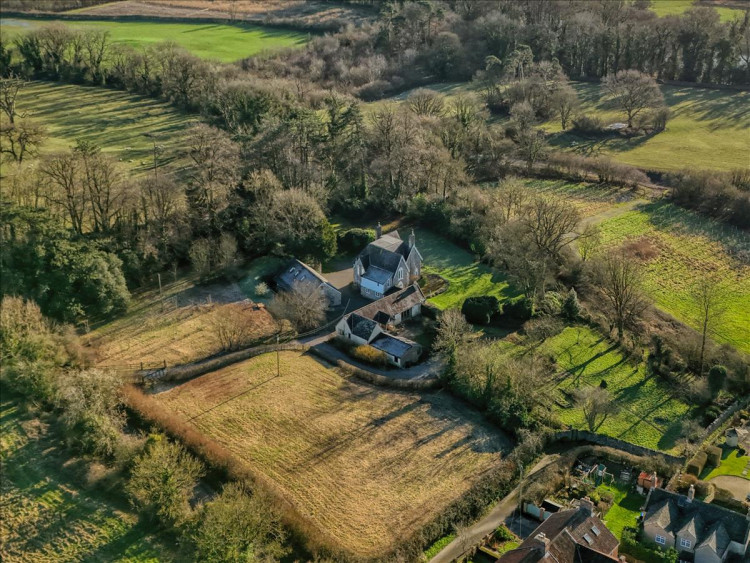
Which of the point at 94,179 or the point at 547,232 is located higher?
the point at 94,179

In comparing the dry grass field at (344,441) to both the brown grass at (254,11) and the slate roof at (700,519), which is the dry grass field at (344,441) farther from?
the brown grass at (254,11)

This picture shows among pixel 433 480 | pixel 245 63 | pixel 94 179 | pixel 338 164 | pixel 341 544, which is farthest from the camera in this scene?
pixel 245 63

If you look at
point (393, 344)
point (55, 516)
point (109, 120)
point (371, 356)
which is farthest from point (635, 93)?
point (55, 516)

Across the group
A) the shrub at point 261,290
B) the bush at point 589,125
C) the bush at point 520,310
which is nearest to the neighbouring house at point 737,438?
the bush at point 520,310

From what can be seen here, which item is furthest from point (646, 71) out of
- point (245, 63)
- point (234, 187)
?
point (234, 187)

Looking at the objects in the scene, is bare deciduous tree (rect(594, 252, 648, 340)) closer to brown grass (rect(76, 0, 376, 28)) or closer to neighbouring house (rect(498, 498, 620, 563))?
neighbouring house (rect(498, 498, 620, 563))

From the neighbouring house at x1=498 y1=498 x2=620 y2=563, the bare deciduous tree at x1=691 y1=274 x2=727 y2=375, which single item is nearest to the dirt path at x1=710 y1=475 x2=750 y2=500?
the neighbouring house at x1=498 y1=498 x2=620 y2=563

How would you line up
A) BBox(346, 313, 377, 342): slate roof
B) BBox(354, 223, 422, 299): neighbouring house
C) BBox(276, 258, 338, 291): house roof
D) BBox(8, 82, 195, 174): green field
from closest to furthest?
1. BBox(346, 313, 377, 342): slate roof
2. BBox(276, 258, 338, 291): house roof
3. BBox(354, 223, 422, 299): neighbouring house
4. BBox(8, 82, 195, 174): green field

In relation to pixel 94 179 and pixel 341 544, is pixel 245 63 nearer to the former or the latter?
pixel 94 179
